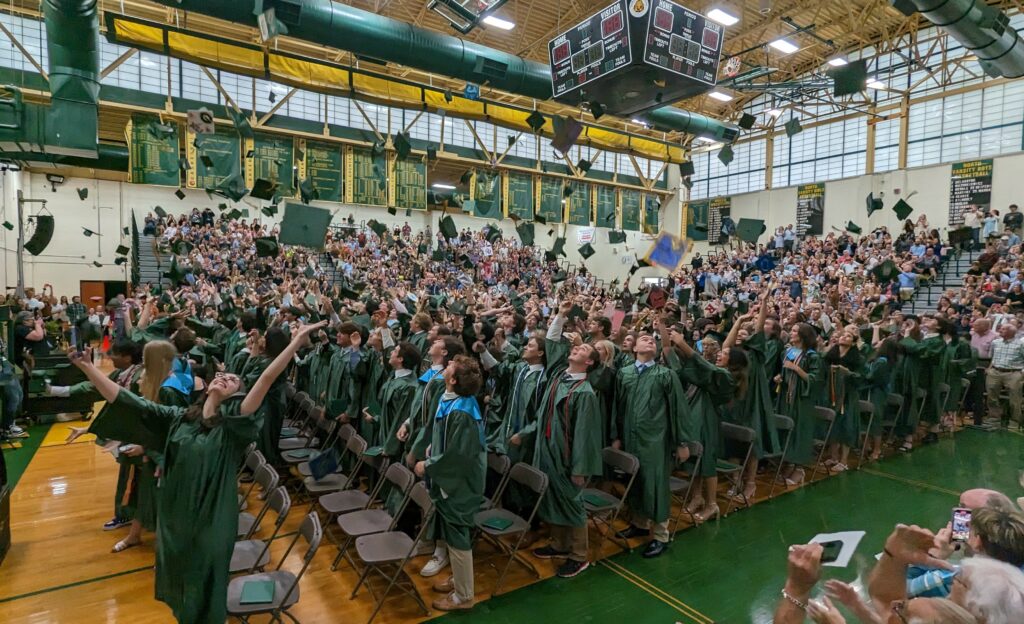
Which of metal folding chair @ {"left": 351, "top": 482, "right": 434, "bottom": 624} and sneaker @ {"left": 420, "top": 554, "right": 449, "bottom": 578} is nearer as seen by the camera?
metal folding chair @ {"left": 351, "top": 482, "right": 434, "bottom": 624}

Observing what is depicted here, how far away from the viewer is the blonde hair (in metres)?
3.92

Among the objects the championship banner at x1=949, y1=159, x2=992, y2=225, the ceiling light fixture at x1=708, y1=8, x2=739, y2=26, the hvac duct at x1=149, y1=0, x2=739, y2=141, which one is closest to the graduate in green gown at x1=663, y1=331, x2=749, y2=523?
the hvac duct at x1=149, y1=0, x2=739, y2=141

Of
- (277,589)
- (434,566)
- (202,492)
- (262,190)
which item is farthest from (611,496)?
(262,190)

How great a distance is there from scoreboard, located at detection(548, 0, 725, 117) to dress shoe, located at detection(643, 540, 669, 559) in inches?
223

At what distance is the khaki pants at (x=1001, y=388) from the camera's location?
826cm

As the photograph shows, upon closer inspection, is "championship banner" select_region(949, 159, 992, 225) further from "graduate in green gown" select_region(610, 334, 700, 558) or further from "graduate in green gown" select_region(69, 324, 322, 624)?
"graduate in green gown" select_region(69, 324, 322, 624)

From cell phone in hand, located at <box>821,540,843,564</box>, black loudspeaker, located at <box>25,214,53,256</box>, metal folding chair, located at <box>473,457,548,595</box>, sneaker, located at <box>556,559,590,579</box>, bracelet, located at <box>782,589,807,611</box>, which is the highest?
black loudspeaker, located at <box>25,214,53,256</box>

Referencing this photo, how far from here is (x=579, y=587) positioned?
389 centimetres

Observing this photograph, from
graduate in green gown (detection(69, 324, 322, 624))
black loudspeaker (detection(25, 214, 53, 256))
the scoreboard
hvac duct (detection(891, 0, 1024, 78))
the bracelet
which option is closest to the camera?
the bracelet

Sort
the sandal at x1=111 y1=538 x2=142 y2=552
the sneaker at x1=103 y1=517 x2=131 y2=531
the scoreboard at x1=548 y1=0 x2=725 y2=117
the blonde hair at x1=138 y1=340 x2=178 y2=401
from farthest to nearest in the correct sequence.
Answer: the scoreboard at x1=548 y1=0 x2=725 y2=117
the sneaker at x1=103 y1=517 x2=131 y2=531
the sandal at x1=111 y1=538 x2=142 y2=552
the blonde hair at x1=138 y1=340 x2=178 y2=401

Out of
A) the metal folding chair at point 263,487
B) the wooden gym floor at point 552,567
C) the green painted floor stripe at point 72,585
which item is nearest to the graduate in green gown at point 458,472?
the wooden gym floor at point 552,567

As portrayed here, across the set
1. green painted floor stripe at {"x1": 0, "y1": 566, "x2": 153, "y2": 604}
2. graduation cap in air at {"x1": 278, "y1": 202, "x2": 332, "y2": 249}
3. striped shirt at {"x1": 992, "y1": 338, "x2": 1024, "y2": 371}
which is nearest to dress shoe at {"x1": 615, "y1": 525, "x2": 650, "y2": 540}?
green painted floor stripe at {"x1": 0, "y1": 566, "x2": 153, "y2": 604}

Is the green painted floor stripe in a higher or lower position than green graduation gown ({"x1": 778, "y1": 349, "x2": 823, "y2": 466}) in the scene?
lower

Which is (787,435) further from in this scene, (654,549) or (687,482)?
(654,549)
